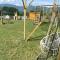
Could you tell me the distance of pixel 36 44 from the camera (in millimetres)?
6457

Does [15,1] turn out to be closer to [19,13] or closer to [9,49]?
[19,13]

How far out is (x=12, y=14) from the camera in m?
14.2

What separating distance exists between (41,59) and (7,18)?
911cm

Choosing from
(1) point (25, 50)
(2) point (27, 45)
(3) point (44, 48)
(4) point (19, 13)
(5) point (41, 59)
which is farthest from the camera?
(4) point (19, 13)

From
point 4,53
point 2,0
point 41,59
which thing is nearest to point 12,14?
point 2,0

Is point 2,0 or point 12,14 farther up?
point 2,0

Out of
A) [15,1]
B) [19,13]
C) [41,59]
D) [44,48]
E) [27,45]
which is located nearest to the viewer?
[41,59]

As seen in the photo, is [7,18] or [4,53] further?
[7,18]

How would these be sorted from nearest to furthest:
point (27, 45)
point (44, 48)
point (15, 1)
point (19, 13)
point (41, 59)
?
point (41, 59) < point (44, 48) < point (27, 45) < point (15, 1) < point (19, 13)

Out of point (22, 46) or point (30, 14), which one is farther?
point (30, 14)

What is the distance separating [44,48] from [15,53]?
27.9 inches

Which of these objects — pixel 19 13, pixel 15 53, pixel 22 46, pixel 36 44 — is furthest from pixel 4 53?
pixel 19 13

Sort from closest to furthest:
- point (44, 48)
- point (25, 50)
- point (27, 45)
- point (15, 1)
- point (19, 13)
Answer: point (44, 48) → point (25, 50) → point (27, 45) → point (15, 1) → point (19, 13)

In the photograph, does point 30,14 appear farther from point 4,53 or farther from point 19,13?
point 4,53
